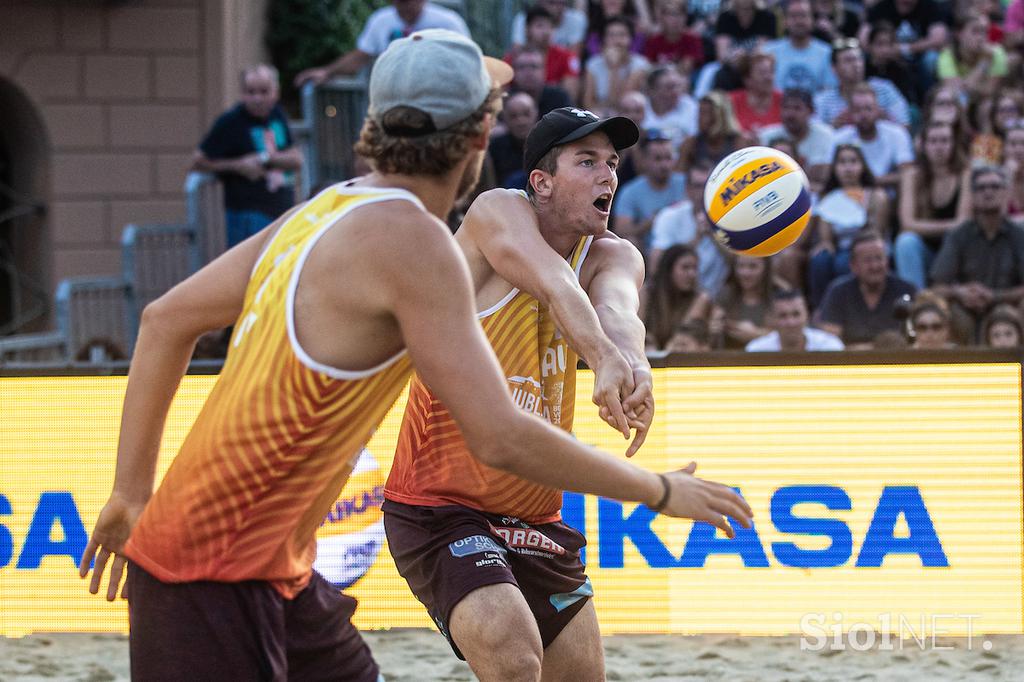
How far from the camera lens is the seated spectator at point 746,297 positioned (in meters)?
8.19

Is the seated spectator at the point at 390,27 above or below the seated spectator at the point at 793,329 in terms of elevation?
above

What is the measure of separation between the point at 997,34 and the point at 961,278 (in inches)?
152

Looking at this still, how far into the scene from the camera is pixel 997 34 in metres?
11.3

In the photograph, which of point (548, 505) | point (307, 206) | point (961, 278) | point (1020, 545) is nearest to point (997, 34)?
point (961, 278)

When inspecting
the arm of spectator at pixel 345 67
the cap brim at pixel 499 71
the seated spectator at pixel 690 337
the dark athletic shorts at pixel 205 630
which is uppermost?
the arm of spectator at pixel 345 67

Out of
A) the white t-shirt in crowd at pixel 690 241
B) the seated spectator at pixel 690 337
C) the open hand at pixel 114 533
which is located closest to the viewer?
the open hand at pixel 114 533

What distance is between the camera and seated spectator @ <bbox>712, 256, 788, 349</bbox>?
8.19 metres

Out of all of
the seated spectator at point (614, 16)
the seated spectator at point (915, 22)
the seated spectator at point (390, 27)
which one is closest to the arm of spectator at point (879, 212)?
the seated spectator at point (915, 22)

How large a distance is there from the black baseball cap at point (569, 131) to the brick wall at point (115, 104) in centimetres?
824

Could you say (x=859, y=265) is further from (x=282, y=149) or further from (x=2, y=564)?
(x=2, y=564)

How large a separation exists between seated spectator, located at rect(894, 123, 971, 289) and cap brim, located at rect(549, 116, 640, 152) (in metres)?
5.24

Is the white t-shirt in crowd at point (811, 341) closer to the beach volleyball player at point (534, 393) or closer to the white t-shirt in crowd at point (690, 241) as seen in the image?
the white t-shirt in crowd at point (690, 241)

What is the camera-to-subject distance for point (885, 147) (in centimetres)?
934

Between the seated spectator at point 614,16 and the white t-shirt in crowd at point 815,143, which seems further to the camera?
the seated spectator at point 614,16
